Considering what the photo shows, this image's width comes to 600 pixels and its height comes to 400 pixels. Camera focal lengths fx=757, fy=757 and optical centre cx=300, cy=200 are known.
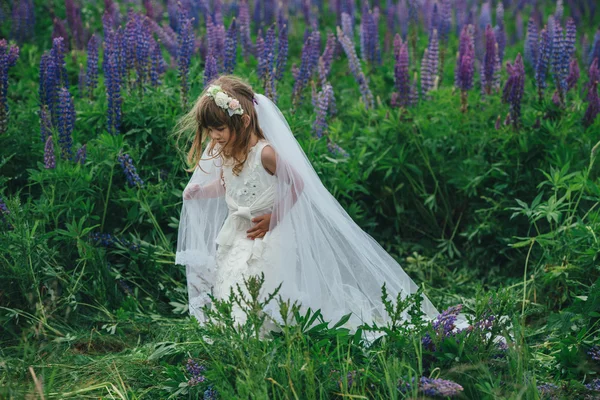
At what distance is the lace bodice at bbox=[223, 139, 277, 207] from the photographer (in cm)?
363

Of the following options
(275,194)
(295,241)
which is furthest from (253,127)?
(295,241)

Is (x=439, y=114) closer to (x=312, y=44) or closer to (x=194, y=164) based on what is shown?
(x=312, y=44)

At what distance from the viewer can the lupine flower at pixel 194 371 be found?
3050 millimetres

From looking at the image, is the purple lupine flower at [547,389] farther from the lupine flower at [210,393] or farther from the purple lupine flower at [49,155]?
the purple lupine flower at [49,155]

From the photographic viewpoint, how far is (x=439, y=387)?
275 centimetres

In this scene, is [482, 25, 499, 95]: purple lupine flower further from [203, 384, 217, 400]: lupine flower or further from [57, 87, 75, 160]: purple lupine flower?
[203, 384, 217, 400]: lupine flower

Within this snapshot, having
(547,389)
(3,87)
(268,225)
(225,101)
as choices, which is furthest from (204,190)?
(547,389)

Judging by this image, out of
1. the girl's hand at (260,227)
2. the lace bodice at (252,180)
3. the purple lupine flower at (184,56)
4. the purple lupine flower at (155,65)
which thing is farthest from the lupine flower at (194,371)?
the purple lupine flower at (155,65)

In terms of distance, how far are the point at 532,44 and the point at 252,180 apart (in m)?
4.13

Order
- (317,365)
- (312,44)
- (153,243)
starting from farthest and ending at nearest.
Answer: (312,44) < (153,243) < (317,365)

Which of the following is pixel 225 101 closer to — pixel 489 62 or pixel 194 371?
pixel 194 371

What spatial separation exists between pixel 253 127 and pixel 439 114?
6.80 feet

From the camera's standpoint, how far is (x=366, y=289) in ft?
12.7

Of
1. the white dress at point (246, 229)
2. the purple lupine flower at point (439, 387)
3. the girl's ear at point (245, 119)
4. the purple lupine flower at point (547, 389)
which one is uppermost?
the girl's ear at point (245, 119)
